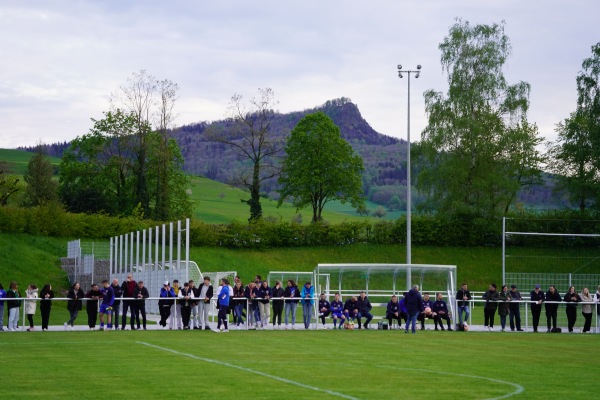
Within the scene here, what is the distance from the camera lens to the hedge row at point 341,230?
219 ft

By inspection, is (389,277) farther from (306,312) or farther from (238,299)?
(238,299)

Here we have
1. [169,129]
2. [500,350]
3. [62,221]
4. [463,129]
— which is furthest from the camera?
[169,129]

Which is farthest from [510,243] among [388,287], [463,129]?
[388,287]

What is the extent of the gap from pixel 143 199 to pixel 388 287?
42.8m

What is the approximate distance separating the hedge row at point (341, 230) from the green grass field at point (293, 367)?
38319mm

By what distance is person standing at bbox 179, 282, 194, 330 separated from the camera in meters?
33.3

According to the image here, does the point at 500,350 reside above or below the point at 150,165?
below

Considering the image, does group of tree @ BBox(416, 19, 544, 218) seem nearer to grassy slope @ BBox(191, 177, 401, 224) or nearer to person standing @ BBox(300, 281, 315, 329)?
person standing @ BBox(300, 281, 315, 329)

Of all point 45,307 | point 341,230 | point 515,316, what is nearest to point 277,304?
point 45,307

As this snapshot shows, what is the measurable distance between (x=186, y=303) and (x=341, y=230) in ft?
128

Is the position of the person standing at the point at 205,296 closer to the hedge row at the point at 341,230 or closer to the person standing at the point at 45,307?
the person standing at the point at 45,307

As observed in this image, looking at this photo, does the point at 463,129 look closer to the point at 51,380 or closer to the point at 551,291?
the point at 551,291

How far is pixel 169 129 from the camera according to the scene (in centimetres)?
8575

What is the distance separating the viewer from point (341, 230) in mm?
71812
